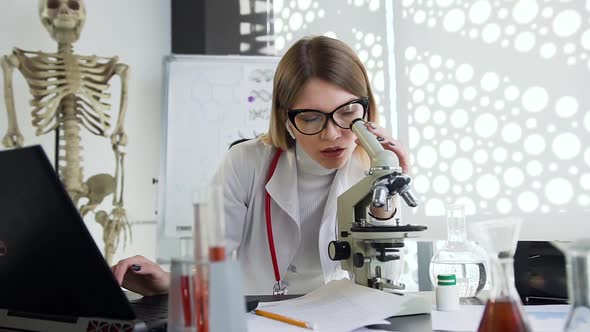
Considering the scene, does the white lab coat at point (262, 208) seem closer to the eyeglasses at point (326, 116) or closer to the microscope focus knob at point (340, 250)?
the eyeglasses at point (326, 116)

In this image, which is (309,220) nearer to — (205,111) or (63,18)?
(205,111)

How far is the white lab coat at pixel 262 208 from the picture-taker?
1.74m

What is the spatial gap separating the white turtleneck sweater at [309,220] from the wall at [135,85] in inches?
78.8

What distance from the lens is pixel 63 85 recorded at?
3068mm

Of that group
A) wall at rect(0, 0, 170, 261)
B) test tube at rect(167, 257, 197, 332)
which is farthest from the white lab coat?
wall at rect(0, 0, 170, 261)

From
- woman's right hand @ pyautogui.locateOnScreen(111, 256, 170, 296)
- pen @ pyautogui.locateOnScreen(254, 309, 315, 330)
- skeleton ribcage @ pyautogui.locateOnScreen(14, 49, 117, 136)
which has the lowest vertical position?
pen @ pyautogui.locateOnScreen(254, 309, 315, 330)

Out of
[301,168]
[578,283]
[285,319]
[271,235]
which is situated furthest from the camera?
[301,168]

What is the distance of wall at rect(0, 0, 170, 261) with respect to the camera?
3.53m

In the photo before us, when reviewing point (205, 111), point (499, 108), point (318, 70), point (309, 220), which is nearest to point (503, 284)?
point (318, 70)

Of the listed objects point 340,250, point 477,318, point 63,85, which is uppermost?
point 63,85

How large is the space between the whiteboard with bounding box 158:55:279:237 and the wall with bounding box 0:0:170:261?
396 mm

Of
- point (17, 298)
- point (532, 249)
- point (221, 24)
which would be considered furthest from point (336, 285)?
point (221, 24)

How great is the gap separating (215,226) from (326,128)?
3.01 ft

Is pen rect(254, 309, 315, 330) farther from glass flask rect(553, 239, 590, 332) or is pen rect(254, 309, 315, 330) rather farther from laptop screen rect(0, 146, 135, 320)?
glass flask rect(553, 239, 590, 332)
